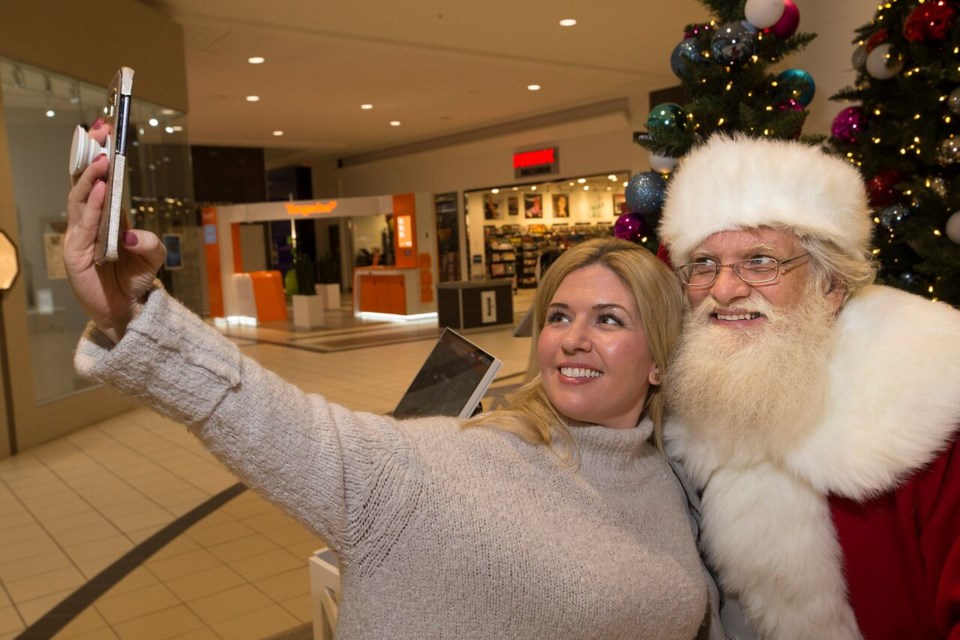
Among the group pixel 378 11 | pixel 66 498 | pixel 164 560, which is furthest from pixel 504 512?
pixel 378 11

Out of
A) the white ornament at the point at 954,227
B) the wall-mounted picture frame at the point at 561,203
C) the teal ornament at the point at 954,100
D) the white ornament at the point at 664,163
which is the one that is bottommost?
the white ornament at the point at 954,227

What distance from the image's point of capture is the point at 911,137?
2760 mm

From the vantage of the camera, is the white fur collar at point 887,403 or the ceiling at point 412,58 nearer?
the white fur collar at point 887,403

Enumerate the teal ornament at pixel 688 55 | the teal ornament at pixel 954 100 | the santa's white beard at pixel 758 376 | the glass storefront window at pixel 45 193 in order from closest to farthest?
the santa's white beard at pixel 758 376 → the teal ornament at pixel 954 100 → the teal ornament at pixel 688 55 → the glass storefront window at pixel 45 193

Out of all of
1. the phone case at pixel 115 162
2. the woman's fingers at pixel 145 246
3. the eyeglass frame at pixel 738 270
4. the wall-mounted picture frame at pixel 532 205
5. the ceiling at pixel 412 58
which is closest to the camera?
the phone case at pixel 115 162

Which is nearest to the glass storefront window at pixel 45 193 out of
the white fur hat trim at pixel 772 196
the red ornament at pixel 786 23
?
A: the red ornament at pixel 786 23

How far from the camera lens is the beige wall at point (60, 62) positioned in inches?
238

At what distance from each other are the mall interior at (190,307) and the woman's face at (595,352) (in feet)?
4.41

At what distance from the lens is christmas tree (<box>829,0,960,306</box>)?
2.63m

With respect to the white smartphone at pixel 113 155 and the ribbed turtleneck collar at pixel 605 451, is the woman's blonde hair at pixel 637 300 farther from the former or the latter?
the white smartphone at pixel 113 155

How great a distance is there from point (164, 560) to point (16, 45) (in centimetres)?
443

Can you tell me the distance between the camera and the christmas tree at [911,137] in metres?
2.63

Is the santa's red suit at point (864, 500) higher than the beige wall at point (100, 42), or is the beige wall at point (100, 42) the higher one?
the beige wall at point (100, 42)

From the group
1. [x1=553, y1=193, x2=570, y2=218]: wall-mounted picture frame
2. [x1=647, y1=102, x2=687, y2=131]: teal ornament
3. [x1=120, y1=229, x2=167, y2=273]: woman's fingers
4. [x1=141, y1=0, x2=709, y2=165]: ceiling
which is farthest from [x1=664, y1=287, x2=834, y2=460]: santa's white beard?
[x1=553, y1=193, x2=570, y2=218]: wall-mounted picture frame
